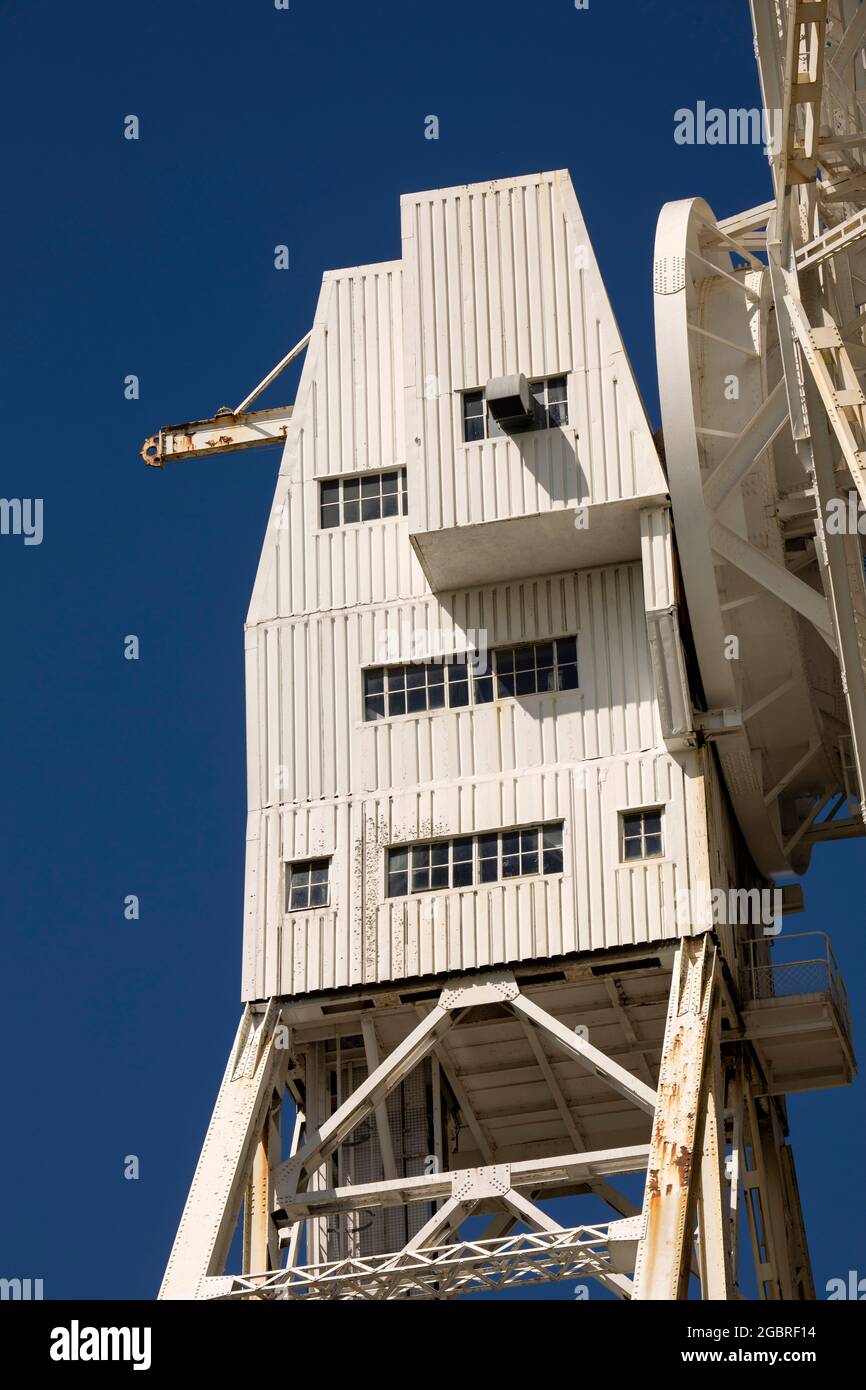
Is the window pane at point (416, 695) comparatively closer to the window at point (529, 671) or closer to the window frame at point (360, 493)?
the window at point (529, 671)

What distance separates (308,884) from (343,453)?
6.79 meters

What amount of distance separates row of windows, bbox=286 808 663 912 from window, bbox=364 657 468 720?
212 centimetres

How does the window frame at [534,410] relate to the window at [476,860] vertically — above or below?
above

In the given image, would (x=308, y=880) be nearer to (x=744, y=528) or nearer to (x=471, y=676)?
(x=471, y=676)

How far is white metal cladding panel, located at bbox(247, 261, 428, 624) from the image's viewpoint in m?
40.2

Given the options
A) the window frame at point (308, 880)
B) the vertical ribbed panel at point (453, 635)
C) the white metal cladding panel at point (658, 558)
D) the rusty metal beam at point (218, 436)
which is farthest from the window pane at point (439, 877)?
the rusty metal beam at point (218, 436)

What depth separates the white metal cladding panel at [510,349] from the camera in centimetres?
3844

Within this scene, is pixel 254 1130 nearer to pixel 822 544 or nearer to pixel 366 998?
pixel 366 998

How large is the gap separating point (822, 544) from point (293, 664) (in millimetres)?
10317

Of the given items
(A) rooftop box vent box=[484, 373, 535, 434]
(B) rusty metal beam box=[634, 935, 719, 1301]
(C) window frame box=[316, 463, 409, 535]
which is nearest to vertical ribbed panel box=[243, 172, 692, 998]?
(C) window frame box=[316, 463, 409, 535]

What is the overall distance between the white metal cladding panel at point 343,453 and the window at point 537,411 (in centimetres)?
157

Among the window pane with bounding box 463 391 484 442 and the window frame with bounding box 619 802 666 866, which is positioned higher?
the window pane with bounding box 463 391 484 442

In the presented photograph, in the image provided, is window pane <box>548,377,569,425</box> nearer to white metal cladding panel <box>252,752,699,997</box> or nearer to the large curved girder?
the large curved girder
